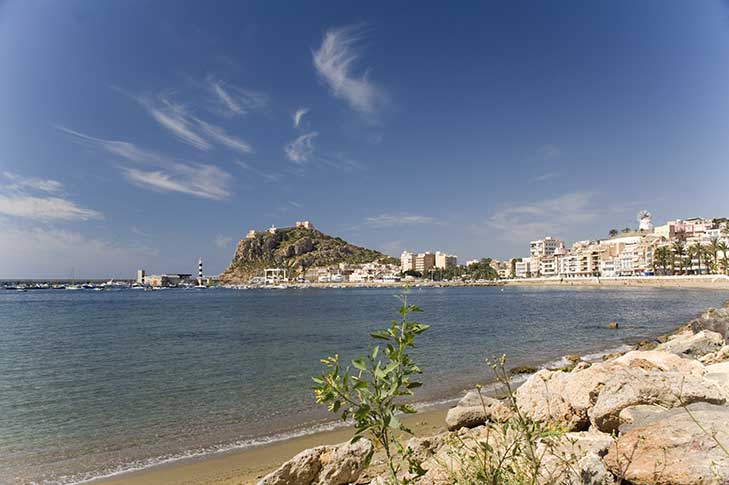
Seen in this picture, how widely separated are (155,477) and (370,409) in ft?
27.9

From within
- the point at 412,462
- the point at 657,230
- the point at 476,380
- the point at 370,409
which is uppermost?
the point at 657,230

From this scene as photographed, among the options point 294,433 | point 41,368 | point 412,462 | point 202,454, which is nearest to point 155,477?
point 202,454

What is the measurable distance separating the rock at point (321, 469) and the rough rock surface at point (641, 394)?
3558mm

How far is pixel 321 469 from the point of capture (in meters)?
7.33

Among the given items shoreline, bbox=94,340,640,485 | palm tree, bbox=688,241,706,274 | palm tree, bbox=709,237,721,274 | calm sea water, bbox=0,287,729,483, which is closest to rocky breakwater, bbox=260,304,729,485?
shoreline, bbox=94,340,640,485

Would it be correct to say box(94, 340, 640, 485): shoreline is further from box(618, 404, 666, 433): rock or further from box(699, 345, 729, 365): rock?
box(699, 345, 729, 365): rock

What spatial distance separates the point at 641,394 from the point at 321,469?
4896 mm

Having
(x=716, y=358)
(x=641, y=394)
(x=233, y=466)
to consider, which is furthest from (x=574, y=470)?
(x=716, y=358)

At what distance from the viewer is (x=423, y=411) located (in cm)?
1357

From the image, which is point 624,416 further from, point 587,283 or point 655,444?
point 587,283

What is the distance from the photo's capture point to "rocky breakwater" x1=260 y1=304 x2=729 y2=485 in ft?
11.1

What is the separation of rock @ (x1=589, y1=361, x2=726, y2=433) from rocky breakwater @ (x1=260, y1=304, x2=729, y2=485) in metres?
0.01

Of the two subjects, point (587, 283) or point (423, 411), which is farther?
point (587, 283)

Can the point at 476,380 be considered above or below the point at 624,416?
below
